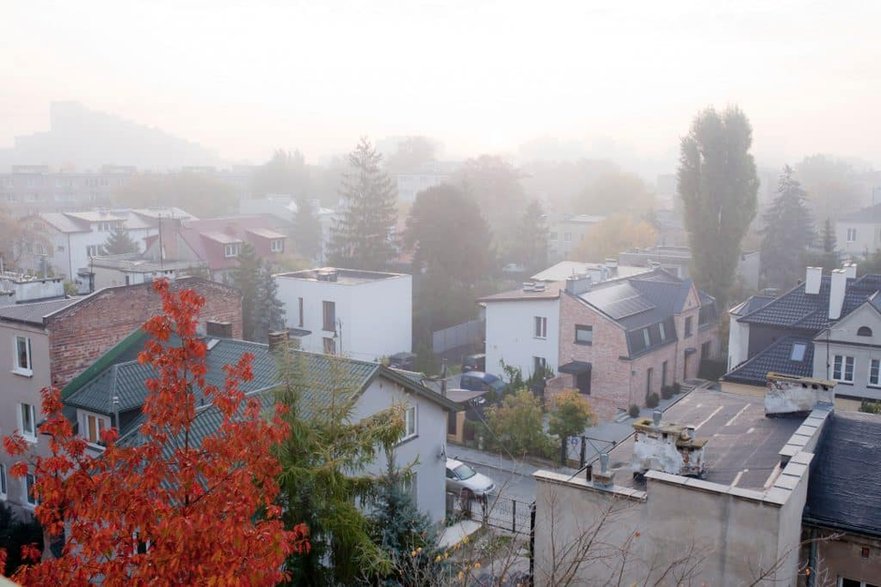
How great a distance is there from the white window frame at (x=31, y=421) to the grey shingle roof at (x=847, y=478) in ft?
70.6

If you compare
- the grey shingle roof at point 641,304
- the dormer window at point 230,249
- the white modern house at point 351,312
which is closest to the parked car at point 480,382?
the grey shingle roof at point 641,304

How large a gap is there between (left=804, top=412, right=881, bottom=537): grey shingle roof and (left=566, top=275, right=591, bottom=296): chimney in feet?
70.5

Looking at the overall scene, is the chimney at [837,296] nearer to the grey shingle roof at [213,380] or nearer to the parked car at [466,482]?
the parked car at [466,482]

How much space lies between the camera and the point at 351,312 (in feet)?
133

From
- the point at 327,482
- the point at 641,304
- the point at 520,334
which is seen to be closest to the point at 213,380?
the point at 327,482

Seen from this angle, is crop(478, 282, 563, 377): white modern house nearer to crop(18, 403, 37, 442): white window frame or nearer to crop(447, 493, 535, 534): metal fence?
crop(447, 493, 535, 534): metal fence

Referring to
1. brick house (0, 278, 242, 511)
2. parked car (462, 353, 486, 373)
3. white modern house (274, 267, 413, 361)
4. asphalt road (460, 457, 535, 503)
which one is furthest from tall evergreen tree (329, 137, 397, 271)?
brick house (0, 278, 242, 511)

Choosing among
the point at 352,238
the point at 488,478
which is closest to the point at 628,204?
the point at 352,238

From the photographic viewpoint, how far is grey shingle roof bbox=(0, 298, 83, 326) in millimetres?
24375

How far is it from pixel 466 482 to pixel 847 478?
1373 cm

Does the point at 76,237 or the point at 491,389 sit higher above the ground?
→ the point at 76,237

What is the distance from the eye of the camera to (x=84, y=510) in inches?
367

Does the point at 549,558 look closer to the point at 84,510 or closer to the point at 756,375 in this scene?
the point at 84,510

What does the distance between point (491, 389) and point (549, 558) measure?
2183 centimetres
